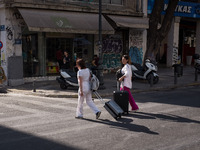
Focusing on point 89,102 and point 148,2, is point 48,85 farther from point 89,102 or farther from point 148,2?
point 148,2

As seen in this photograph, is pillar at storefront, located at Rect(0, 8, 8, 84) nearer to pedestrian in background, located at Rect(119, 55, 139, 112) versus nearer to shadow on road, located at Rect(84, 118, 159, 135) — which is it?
pedestrian in background, located at Rect(119, 55, 139, 112)

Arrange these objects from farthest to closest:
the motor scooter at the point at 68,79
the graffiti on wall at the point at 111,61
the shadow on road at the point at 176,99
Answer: the graffiti on wall at the point at 111,61 → the motor scooter at the point at 68,79 → the shadow on road at the point at 176,99

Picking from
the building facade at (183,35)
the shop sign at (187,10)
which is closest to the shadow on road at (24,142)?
the building facade at (183,35)

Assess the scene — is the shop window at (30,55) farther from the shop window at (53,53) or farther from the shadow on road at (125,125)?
the shadow on road at (125,125)

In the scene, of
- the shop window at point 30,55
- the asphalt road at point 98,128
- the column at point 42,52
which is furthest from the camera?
the column at point 42,52

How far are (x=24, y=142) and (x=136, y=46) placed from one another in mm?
16270

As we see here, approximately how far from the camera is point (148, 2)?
21.0m

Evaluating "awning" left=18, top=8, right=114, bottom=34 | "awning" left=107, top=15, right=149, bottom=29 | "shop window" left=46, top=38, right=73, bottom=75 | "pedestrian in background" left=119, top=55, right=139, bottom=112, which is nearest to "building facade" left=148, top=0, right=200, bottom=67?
"awning" left=107, top=15, right=149, bottom=29

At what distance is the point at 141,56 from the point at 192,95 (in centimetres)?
982

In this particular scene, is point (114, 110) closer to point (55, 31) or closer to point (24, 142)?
point (24, 142)

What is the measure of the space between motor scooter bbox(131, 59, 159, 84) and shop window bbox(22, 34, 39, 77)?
19.6 feet

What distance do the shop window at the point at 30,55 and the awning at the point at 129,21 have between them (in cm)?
538

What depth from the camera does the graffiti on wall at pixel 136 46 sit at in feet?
67.2

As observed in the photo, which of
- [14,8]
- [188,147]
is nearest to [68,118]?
[188,147]
